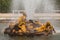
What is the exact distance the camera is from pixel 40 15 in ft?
139

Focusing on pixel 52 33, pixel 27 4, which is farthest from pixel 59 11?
pixel 52 33

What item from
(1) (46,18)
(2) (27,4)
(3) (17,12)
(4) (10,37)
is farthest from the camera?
(3) (17,12)

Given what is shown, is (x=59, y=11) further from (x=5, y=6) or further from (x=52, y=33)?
(x=52, y=33)

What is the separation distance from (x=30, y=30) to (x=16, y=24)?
1.32 metres

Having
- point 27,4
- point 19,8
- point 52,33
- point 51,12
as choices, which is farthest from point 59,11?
point 52,33

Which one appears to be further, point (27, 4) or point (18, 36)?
point (27, 4)

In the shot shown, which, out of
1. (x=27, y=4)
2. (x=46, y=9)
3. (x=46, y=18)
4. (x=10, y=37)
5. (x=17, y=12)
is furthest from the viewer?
(x=46, y=9)

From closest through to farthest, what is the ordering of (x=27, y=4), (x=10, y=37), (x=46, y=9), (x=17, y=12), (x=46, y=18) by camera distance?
(x=10, y=37) → (x=27, y=4) → (x=46, y=18) → (x=17, y=12) → (x=46, y=9)

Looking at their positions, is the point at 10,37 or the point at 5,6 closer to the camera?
the point at 10,37

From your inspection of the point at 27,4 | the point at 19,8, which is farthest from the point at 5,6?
the point at 27,4

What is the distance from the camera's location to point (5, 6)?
44906 mm

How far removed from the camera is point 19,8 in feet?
149

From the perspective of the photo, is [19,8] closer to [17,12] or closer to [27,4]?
[17,12]

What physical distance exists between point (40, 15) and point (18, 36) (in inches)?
568
